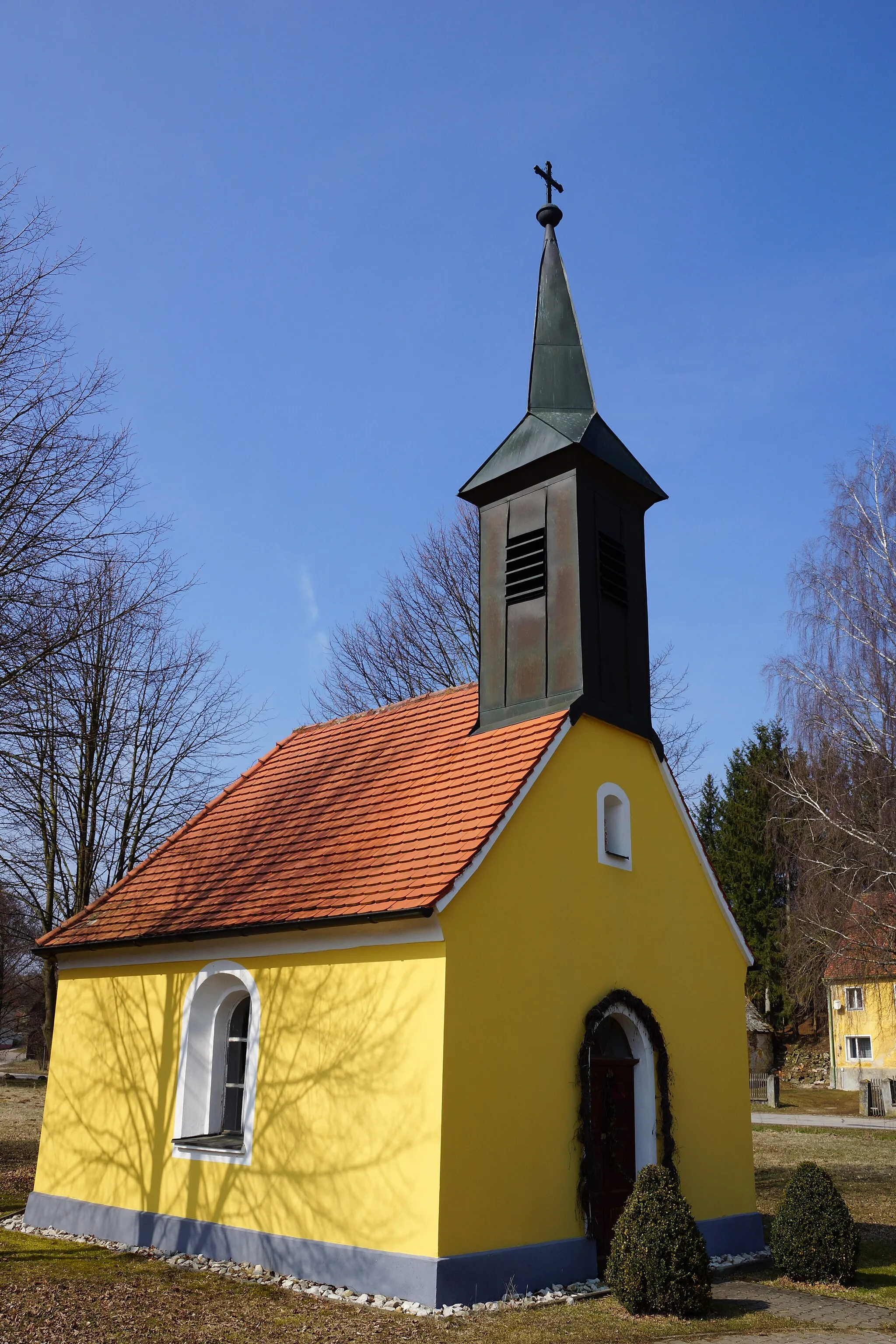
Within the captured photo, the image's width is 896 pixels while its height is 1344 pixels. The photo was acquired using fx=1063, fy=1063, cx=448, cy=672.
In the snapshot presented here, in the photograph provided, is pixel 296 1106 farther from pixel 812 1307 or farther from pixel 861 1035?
pixel 861 1035

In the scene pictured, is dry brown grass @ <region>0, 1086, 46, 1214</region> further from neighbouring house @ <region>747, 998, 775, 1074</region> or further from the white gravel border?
neighbouring house @ <region>747, 998, 775, 1074</region>

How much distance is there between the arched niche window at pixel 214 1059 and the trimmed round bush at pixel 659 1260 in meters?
4.23

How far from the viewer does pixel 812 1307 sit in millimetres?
9062

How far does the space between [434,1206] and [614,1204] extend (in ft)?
9.37

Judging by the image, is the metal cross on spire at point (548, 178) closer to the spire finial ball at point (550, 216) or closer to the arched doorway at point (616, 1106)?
the spire finial ball at point (550, 216)

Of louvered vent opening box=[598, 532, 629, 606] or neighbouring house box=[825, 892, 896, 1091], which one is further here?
neighbouring house box=[825, 892, 896, 1091]

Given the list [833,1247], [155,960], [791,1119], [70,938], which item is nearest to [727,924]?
[833,1247]

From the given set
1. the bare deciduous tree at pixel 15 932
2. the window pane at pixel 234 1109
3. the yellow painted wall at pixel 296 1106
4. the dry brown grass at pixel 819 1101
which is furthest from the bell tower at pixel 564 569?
the dry brown grass at pixel 819 1101

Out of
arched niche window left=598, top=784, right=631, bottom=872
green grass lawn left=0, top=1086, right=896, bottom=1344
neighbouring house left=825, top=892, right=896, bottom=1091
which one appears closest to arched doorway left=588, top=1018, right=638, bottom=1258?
green grass lawn left=0, top=1086, right=896, bottom=1344

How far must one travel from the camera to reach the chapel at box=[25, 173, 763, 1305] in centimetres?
940

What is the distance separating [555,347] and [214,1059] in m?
9.98

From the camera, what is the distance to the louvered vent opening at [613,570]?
1266cm

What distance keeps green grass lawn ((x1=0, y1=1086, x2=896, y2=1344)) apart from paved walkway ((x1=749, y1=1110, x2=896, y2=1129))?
17453 mm

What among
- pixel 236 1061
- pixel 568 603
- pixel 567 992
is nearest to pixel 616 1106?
pixel 567 992
